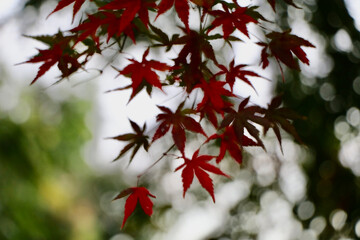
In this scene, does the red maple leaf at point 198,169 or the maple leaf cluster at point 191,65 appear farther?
the red maple leaf at point 198,169

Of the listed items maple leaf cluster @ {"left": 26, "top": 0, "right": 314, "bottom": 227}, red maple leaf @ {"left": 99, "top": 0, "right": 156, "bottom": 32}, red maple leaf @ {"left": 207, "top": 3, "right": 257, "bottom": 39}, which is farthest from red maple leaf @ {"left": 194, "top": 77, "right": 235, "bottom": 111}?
red maple leaf @ {"left": 99, "top": 0, "right": 156, "bottom": 32}

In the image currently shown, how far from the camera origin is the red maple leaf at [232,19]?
0.84 m

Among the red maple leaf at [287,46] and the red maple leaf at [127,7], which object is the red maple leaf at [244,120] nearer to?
the red maple leaf at [287,46]

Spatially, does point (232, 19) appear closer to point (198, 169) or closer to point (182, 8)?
point (182, 8)

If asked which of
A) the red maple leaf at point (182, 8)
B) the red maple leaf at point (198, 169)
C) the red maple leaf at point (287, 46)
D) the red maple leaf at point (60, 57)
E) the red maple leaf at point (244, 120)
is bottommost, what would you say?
the red maple leaf at point (198, 169)

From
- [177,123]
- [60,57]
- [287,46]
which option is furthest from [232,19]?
[60,57]

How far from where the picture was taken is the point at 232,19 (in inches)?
33.7

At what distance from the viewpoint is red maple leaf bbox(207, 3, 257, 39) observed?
843mm

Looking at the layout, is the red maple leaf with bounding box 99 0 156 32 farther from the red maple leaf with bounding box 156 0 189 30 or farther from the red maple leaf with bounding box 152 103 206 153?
the red maple leaf with bounding box 152 103 206 153

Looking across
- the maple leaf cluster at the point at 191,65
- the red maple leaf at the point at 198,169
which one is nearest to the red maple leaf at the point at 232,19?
the maple leaf cluster at the point at 191,65

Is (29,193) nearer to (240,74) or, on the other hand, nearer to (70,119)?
(70,119)

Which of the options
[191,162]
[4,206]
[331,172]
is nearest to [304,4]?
[331,172]

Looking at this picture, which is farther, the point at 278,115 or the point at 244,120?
the point at 278,115

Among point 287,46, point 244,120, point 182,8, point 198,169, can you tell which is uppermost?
point 182,8
